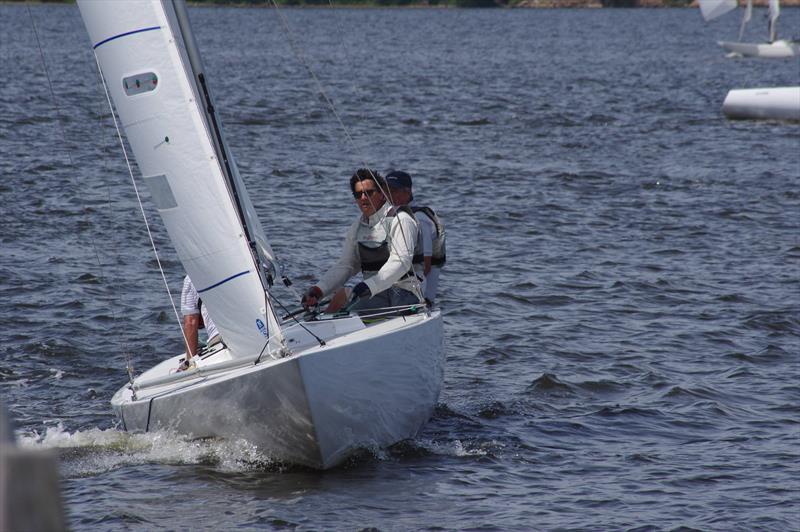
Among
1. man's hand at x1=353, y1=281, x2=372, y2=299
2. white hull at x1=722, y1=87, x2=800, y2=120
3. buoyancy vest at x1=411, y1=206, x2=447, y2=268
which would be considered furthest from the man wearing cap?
white hull at x1=722, y1=87, x2=800, y2=120

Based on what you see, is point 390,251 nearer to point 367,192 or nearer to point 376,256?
point 376,256

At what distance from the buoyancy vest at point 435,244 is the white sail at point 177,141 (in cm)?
159

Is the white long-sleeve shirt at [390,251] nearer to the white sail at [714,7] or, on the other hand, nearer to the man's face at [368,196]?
the man's face at [368,196]

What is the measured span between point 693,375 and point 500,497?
3.48 metres

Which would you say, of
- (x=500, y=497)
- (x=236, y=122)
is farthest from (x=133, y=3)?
(x=236, y=122)

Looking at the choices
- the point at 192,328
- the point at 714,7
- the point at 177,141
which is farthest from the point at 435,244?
the point at 714,7

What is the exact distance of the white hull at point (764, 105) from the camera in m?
29.0

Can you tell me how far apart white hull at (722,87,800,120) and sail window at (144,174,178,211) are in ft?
79.1

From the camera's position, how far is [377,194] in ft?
27.2

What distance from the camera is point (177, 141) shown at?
281 inches

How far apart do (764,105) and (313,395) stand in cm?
2451

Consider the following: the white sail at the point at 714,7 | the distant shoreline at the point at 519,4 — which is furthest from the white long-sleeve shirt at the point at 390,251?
the distant shoreline at the point at 519,4

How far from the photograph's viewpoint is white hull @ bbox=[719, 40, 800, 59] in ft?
166

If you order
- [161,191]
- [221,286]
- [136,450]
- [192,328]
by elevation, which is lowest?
[136,450]
